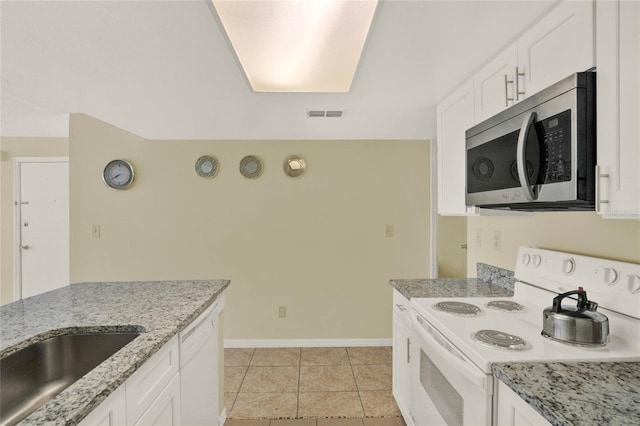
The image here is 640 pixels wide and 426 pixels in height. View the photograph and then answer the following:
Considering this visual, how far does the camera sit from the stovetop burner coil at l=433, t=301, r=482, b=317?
1.38 m

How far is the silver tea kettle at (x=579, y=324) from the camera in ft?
3.28

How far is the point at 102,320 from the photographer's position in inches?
48.2

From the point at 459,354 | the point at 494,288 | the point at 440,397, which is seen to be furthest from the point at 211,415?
the point at 494,288

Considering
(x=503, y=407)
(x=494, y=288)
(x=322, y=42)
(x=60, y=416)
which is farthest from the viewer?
(x=494, y=288)

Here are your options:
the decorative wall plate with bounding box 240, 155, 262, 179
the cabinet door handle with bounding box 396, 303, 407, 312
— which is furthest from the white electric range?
the decorative wall plate with bounding box 240, 155, 262, 179

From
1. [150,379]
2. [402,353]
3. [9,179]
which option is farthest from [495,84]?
[9,179]

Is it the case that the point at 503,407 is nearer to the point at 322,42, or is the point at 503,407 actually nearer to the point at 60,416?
the point at 60,416

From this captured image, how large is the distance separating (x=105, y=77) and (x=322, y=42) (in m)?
1.19

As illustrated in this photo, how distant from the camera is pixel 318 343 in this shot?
10.1 feet

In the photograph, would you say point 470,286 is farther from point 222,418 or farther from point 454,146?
point 222,418

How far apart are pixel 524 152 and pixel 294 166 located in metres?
2.25

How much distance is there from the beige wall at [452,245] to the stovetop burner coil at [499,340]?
243cm

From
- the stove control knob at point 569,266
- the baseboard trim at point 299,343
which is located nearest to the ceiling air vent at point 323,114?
the stove control knob at point 569,266

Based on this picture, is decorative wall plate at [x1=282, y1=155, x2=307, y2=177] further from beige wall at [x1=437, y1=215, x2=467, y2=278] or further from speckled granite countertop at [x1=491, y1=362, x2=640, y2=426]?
speckled granite countertop at [x1=491, y1=362, x2=640, y2=426]
